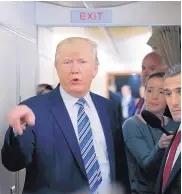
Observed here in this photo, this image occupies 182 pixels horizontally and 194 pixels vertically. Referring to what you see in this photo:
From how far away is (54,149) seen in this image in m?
1.07

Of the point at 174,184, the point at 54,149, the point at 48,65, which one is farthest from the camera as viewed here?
the point at 48,65

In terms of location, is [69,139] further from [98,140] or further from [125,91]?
[125,91]

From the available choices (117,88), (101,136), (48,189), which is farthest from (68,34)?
(48,189)

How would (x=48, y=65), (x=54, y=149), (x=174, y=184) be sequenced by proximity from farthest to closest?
(x=48, y=65), (x=54, y=149), (x=174, y=184)

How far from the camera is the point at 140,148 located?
3.70 ft

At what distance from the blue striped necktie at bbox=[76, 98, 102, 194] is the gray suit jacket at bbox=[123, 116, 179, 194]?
0.13 m

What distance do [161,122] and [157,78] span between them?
14 cm

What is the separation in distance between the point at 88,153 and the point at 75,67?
0.28m

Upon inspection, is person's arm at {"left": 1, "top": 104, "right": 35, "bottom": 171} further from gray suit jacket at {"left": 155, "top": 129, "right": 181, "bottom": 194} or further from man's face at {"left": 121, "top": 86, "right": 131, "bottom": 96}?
gray suit jacket at {"left": 155, "top": 129, "right": 181, "bottom": 194}

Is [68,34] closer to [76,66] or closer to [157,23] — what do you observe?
[76,66]

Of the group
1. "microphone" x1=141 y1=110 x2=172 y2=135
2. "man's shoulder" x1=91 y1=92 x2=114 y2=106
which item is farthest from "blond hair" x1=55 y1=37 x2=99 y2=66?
"microphone" x1=141 y1=110 x2=172 y2=135

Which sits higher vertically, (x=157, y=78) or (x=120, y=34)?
(x=120, y=34)

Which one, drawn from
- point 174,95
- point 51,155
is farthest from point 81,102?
point 174,95

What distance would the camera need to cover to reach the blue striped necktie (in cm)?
109
